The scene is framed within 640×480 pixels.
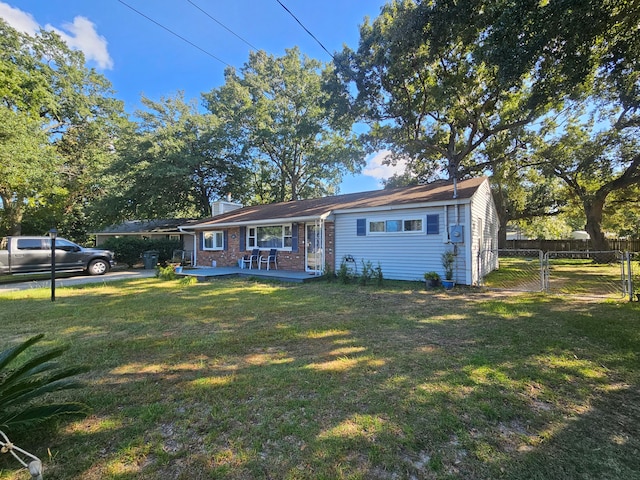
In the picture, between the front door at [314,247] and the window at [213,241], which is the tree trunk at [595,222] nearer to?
the front door at [314,247]

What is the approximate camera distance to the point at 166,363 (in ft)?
12.3

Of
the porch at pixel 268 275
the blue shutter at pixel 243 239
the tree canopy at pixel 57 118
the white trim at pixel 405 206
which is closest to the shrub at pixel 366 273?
the porch at pixel 268 275

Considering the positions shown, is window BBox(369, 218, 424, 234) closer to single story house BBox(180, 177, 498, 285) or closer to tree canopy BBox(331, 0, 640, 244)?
single story house BBox(180, 177, 498, 285)

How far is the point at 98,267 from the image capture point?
43.8 feet

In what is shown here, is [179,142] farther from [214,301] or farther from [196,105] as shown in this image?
[214,301]

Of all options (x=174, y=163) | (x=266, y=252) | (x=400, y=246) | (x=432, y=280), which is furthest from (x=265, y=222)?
(x=174, y=163)

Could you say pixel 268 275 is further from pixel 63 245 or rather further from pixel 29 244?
pixel 29 244

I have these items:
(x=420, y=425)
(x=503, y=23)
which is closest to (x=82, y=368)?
(x=420, y=425)

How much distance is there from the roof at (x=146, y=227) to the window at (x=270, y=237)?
7523mm

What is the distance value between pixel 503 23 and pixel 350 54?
11.0m

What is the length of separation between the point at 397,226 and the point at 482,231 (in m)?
3.33

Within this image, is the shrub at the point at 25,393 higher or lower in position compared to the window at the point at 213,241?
lower

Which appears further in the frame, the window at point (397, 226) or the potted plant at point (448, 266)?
the window at point (397, 226)

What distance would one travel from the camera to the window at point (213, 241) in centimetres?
1537
